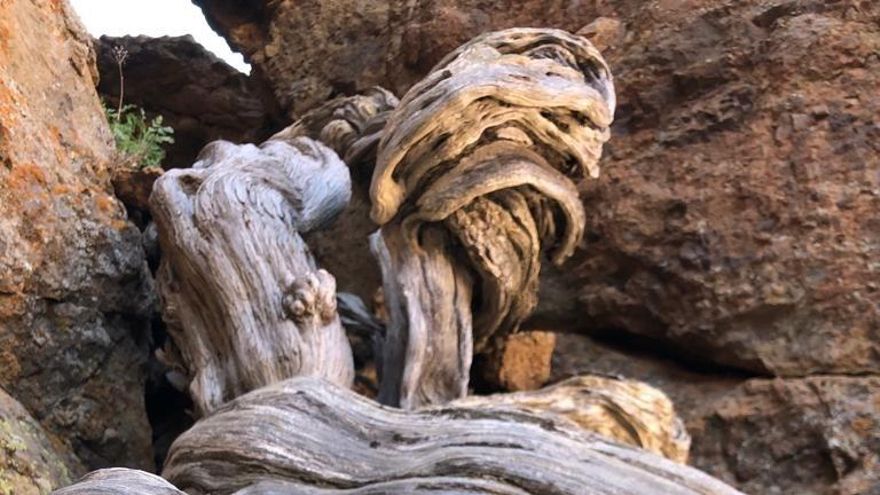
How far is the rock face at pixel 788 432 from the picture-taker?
6.82 ft

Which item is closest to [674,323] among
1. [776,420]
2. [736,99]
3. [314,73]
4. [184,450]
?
[776,420]

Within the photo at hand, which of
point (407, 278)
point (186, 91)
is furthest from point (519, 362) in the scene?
point (186, 91)

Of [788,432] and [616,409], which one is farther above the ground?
[616,409]

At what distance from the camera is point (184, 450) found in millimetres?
1846

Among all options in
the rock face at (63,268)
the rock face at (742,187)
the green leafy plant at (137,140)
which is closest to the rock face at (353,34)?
the rock face at (742,187)

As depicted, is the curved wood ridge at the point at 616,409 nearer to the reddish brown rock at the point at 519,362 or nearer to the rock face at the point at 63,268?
the reddish brown rock at the point at 519,362

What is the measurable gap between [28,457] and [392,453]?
639 mm

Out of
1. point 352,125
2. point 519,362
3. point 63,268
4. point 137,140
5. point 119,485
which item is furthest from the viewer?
point 137,140

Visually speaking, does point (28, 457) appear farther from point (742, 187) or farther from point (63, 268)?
point (742, 187)

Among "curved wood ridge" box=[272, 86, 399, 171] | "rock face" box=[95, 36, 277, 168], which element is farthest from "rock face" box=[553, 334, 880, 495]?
"rock face" box=[95, 36, 277, 168]

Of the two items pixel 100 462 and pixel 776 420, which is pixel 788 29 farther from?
pixel 100 462

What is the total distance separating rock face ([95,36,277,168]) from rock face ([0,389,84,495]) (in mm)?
1677

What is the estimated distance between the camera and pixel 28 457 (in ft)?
6.34

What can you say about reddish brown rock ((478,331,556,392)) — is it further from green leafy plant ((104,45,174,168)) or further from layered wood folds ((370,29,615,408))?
green leafy plant ((104,45,174,168))
